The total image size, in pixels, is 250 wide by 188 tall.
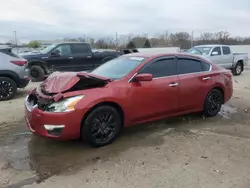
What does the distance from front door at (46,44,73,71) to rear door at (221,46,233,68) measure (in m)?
8.41

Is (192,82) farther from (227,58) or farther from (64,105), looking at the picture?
(227,58)

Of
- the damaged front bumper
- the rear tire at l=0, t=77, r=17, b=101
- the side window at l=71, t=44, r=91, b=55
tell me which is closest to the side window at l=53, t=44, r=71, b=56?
the side window at l=71, t=44, r=91, b=55

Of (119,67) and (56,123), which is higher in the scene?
(119,67)

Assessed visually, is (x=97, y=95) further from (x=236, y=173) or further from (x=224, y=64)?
(x=224, y=64)

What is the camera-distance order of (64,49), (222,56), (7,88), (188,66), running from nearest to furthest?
(188,66) → (7,88) → (64,49) → (222,56)

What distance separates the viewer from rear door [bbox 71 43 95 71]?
14.0 metres

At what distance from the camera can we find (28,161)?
430 cm

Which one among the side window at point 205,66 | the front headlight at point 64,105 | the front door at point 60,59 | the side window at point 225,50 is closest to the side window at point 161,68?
the side window at point 205,66

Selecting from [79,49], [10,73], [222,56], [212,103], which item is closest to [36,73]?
[79,49]

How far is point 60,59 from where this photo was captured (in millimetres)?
13672

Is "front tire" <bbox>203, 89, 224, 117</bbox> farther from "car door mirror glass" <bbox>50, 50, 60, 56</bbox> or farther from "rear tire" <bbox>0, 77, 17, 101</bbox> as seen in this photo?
"car door mirror glass" <bbox>50, 50, 60, 56</bbox>

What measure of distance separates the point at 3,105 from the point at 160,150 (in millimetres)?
5242

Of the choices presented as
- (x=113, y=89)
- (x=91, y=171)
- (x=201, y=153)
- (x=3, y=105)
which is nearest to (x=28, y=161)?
(x=91, y=171)

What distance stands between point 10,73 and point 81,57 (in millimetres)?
5593
